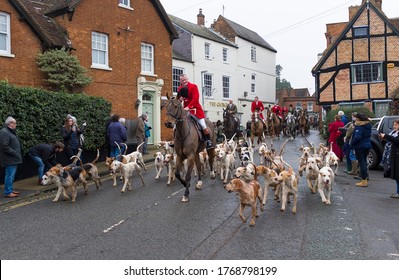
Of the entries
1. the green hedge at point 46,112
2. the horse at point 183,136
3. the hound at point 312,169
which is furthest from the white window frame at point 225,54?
the hound at point 312,169

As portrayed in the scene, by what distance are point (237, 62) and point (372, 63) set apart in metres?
13.1

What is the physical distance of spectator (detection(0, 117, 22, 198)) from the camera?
972 centimetres

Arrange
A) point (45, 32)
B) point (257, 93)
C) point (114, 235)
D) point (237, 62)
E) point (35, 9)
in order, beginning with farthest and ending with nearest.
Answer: point (257, 93), point (237, 62), point (35, 9), point (45, 32), point (114, 235)

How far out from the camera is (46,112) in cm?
1311

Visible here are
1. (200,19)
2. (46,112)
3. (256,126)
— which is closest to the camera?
(46,112)

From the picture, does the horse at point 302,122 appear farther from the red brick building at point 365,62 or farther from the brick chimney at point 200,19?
the brick chimney at point 200,19

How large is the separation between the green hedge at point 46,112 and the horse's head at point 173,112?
559 cm

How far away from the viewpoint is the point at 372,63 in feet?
99.6

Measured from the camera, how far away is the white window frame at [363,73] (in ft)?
99.3

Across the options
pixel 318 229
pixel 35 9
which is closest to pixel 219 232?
pixel 318 229

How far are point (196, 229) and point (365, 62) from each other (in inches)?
1120

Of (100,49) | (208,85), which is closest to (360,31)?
(208,85)

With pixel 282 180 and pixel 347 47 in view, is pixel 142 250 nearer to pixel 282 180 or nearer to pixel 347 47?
pixel 282 180

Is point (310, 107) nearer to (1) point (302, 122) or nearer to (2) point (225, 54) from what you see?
(2) point (225, 54)
